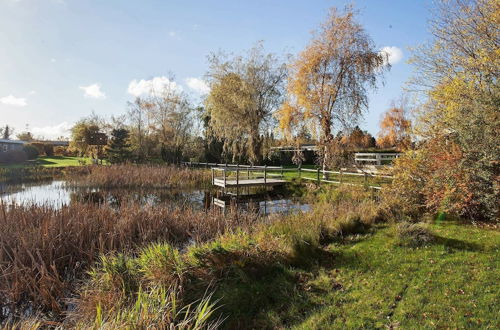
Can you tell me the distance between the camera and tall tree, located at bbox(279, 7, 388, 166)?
52.5 ft

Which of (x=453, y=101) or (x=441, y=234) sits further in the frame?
(x=453, y=101)

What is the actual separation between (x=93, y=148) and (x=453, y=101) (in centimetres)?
3852

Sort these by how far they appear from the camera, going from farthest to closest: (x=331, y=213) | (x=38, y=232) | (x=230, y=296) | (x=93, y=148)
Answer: (x=93, y=148)
(x=331, y=213)
(x=38, y=232)
(x=230, y=296)

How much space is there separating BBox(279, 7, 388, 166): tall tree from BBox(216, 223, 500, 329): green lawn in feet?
36.9

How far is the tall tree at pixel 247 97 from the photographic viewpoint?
21.6 metres

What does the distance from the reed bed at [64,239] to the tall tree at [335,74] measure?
9.67 metres

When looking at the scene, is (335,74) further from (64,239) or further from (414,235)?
(64,239)

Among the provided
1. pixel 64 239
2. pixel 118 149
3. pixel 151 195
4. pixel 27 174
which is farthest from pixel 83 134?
pixel 64 239

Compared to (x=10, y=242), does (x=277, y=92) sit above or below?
above

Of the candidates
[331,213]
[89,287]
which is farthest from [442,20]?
[89,287]

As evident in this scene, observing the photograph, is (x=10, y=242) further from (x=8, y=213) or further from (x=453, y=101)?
(x=453, y=101)

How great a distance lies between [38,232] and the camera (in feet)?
19.9

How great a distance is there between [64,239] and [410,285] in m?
6.64

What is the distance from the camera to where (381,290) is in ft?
14.5
